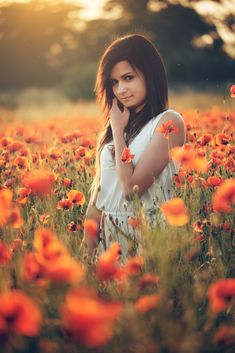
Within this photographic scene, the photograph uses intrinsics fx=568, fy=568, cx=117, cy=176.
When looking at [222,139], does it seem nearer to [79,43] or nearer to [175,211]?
[175,211]

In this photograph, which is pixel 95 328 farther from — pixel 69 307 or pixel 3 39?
pixel 3 39

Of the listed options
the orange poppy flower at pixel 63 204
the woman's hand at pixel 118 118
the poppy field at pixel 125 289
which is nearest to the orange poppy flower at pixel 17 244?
the poppy field at pixel 125 289

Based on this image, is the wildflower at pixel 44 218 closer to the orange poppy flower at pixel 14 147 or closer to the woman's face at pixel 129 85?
the woman's face at pixel 129 85

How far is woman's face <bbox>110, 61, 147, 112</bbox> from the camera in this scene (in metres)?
2.73

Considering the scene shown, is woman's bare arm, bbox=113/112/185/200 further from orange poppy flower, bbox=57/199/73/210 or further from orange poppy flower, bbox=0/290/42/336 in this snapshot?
orange poppy flower, bbox=0/290/42/336

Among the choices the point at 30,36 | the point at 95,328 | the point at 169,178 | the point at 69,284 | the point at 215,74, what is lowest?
the point at 215,74

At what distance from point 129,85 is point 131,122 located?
190mm

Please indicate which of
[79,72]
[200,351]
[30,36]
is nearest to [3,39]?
[30,36]

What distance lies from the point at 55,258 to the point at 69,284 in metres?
0.30

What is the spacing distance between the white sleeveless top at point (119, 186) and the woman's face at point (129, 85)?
139 mm

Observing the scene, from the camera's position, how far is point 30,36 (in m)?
23.7

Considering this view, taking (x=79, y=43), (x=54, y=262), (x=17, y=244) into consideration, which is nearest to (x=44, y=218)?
(x=17, y=244)

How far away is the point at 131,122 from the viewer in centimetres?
282

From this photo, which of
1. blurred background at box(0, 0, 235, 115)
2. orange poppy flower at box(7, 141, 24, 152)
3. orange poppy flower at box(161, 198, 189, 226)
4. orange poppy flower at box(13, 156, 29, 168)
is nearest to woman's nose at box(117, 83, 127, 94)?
orange poppy flower at box(13, 156, 29, 168)
